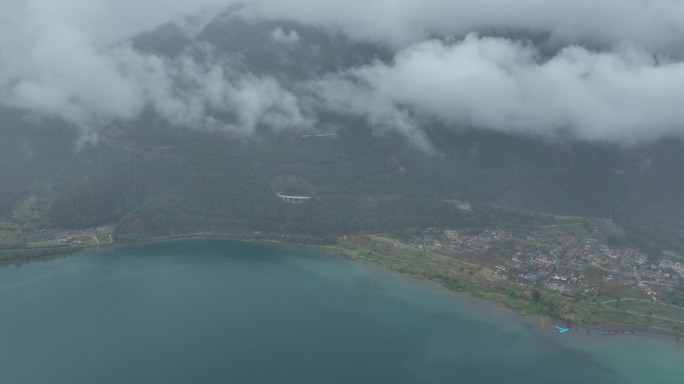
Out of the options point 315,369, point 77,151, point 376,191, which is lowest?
point 315,369

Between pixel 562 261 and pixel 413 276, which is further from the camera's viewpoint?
pixel 562 261

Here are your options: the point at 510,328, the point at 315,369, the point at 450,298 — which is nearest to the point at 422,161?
the point at 450,298

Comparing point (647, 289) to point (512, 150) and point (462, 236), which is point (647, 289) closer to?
point (462, 236)

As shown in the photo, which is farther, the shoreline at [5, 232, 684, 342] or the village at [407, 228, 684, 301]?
the village at [407, 228, 684, 301]

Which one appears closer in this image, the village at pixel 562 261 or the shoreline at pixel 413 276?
the shoreline at pixel 413 276
